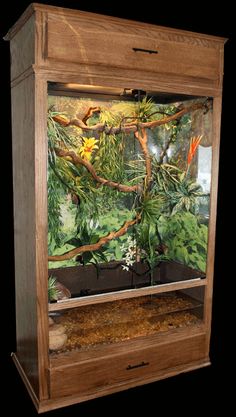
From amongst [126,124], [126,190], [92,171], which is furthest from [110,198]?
[126,124]

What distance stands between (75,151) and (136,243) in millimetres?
726

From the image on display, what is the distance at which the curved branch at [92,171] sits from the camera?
2.47m

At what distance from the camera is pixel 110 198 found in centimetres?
269

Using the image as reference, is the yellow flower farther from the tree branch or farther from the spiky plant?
the spiky plant

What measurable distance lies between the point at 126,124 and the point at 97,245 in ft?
2.58

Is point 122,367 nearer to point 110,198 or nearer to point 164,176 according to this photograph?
point 110,198

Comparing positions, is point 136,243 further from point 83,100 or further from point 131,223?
point 83,100

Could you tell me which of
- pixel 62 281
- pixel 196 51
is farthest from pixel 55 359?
pixel 196 51

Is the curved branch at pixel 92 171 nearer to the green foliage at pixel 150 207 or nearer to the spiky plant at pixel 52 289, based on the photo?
the green foliage at pixel 150 207

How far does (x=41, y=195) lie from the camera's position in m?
2.27

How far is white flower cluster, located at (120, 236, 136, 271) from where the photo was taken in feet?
9.02

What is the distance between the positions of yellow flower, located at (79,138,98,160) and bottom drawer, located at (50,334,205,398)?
Answer: 4.08 feet

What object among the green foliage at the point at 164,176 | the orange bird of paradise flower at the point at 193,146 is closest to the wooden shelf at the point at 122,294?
the green foliage at the point at 164,176

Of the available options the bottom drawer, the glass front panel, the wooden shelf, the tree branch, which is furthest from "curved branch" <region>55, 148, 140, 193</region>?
the bottom drawer
